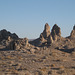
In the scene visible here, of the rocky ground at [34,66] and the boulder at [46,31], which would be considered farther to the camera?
the boulder at [46,31]

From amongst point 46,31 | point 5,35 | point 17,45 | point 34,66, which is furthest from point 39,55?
point 46,31

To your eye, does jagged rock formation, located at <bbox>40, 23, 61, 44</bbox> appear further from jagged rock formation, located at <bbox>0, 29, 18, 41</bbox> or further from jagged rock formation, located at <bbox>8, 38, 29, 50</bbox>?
jagged rock formation, located at <bbox>8, 38, 29, 50</bbox>

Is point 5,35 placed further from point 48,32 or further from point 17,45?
point 48,32

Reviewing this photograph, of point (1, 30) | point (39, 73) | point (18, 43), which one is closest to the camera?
point (39, 73)

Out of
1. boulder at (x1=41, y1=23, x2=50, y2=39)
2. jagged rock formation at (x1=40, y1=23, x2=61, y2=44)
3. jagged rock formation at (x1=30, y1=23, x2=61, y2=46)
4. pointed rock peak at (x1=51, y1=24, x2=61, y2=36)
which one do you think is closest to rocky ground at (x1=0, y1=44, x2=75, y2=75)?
jagged rock formation at (x1=30, y1=23, x2=61, y2=46)

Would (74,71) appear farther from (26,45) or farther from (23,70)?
(26,45)

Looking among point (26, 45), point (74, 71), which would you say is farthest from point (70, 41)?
point (74, 71)

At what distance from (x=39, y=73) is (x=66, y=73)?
13.0ft

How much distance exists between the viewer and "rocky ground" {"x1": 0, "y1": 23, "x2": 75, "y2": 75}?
71.6ft

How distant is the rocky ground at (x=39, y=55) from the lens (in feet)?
71.6

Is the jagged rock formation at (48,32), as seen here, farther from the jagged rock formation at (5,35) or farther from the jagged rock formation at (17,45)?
the jagged rock formation at (17,45)

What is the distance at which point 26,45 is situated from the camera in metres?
40.7

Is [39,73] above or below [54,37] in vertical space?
below

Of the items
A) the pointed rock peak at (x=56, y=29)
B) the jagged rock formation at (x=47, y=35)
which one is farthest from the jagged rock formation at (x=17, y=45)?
the pointed rock peak at (x=56, y=29)
